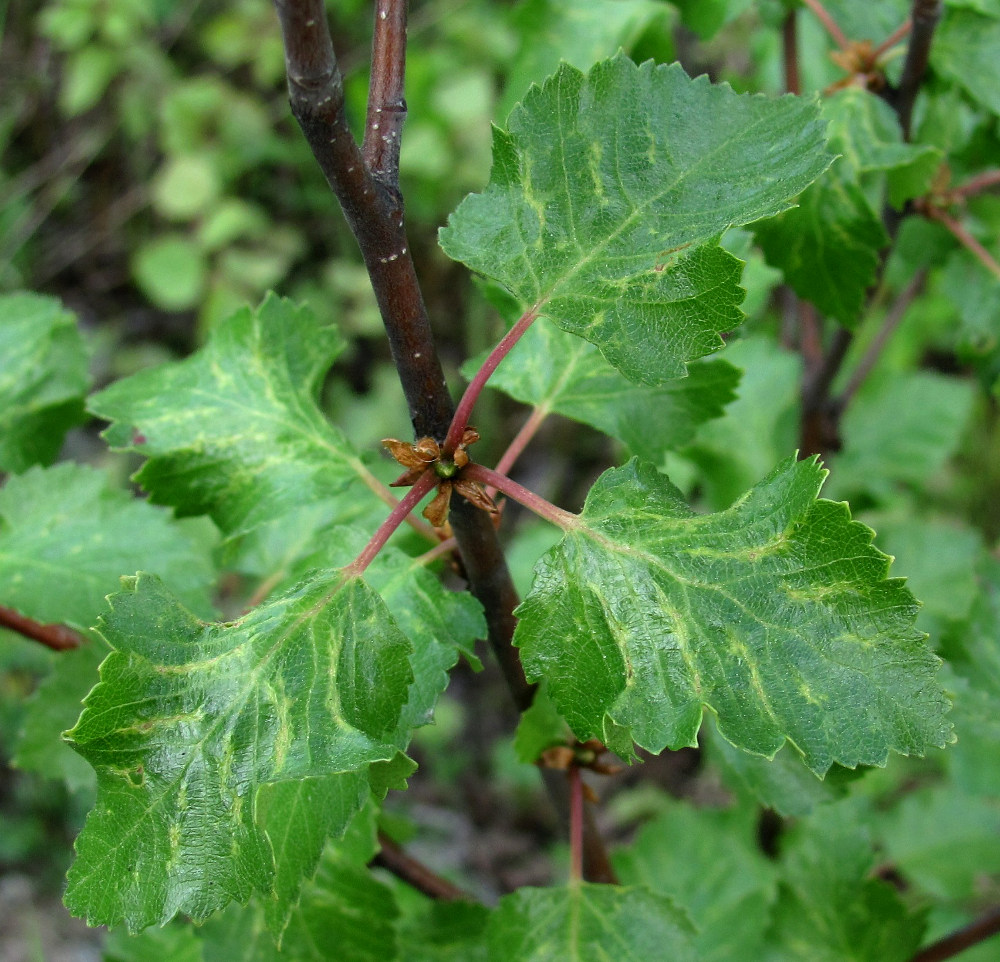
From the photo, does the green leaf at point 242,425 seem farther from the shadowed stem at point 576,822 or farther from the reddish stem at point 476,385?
the shadowed stem at point 576,822

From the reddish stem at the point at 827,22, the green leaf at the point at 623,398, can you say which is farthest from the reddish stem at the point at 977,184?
the green leaf at the point at 623,398

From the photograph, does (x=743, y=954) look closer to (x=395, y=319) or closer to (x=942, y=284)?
(x=942, y=284)

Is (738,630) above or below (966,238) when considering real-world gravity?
below

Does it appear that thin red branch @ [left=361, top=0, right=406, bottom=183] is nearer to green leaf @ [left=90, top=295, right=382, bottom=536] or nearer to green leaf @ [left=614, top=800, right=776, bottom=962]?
green leaf @ [left=90, top=295, right=382, bottom=536]

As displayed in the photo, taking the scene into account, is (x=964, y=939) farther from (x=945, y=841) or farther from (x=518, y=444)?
(x=518, y=444)

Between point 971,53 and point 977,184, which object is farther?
point 977,184

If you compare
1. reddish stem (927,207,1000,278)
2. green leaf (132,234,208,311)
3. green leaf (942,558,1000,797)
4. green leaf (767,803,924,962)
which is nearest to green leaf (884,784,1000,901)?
green leaf (767,803,924,962)

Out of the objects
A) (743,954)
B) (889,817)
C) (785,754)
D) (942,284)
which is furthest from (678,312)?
(889,817)

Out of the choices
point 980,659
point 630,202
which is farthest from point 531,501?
point 980,659

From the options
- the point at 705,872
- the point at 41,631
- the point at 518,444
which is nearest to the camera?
the point at 518,444
